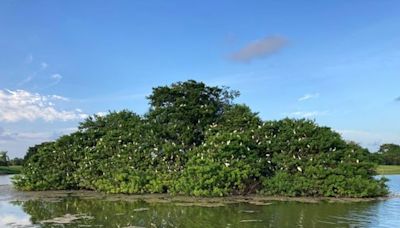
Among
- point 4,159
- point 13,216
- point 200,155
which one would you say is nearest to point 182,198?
point 200,155

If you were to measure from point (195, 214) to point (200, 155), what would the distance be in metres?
6.49

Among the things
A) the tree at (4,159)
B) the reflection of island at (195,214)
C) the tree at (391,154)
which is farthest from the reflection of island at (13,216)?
the tree at (4,159)

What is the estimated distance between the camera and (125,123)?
89.1 ft

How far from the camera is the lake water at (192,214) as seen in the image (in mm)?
14109

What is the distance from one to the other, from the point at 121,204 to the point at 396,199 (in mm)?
11331

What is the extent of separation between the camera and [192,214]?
16.2 meters

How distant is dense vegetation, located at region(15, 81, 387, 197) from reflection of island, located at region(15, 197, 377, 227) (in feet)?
8.63

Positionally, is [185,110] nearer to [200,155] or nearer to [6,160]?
[200,155]

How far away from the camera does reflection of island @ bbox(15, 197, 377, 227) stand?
14219 millimetres

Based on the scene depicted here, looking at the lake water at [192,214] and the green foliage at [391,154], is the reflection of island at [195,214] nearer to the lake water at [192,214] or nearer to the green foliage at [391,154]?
the lake water at [192,214]

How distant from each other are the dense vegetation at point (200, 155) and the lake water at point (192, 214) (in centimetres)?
226

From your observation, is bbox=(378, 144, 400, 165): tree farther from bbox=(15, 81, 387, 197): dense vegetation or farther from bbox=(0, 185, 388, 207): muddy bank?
bbox=(0, 185, 388, 207): muddy bank

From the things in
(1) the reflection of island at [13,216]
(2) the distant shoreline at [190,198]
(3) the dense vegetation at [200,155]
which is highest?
(3) the dense vegetation at [200,155]

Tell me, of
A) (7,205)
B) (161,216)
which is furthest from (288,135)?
(7,205)
